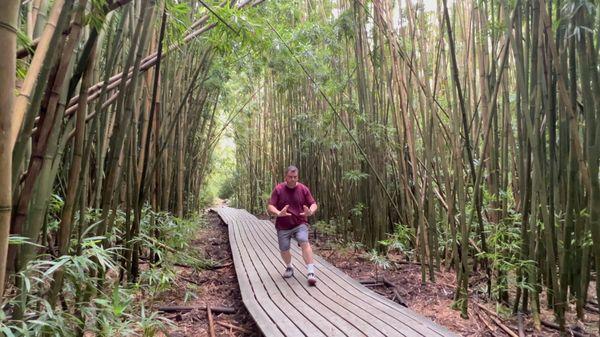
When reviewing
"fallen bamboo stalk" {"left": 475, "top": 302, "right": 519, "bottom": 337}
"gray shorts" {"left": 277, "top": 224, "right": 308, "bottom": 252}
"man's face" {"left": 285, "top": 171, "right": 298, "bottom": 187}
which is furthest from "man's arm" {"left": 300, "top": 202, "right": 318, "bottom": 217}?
"fallen bamboo stalk" {"left": 475, "top": 302, "right": 519, "bottom": 337}

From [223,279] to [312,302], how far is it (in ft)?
4.29

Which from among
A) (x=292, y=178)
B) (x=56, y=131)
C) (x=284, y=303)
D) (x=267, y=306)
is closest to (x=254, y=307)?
(x=267, y=306)

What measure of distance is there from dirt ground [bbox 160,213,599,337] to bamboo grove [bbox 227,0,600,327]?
125mm

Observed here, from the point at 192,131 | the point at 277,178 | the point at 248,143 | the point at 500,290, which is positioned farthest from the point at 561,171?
the point at 248,143

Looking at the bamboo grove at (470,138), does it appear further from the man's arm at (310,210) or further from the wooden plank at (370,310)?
the man's arm at (310,210)

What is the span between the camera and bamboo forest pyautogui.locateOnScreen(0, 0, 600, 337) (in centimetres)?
126

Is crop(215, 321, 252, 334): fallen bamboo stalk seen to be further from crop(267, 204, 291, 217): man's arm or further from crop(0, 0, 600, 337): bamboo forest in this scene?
crop(267, 204, 291, 217): man's arm

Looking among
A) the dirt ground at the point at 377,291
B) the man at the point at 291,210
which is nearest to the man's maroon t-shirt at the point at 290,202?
the man at the point at 291,210

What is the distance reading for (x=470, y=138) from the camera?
3.89 m

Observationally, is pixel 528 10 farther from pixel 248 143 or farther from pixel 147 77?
pixel 248 143

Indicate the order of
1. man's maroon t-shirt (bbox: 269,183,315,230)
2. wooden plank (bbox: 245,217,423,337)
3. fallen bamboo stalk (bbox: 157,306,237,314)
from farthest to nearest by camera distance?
man's maroon t-shirt (bbox: 269,183,315,230)
fallen bamboo stalk (bbox: 157,306,237,314)
wooden plank (bbox: 245,217,423,337)

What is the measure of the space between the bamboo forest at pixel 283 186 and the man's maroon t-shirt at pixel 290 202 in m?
0.08

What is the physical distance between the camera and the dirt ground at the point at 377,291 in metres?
2.30

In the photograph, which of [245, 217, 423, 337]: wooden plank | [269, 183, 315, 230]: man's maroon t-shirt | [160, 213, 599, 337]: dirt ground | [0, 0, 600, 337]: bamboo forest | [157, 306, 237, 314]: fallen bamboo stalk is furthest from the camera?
[269, 183, 315, 230]: man's maroon t-shirt
